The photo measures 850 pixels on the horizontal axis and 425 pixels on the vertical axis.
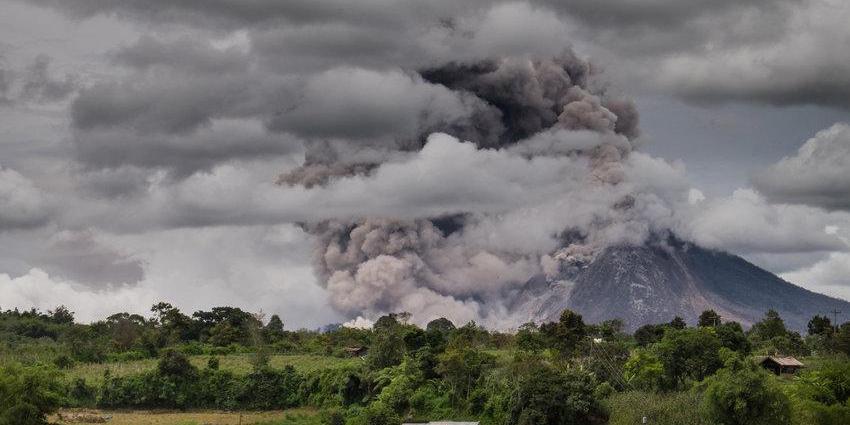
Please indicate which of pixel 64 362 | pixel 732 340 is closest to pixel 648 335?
pixel 732 340

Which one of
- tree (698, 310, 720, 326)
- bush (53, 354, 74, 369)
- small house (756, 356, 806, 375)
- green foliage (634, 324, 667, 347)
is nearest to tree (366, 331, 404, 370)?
green foliage (634, 324, 667, 347)

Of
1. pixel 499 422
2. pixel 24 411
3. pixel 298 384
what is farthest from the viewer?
pixel 298 384

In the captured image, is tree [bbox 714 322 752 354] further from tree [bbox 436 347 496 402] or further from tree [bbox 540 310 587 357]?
tree [bbox 436 347 496 402]

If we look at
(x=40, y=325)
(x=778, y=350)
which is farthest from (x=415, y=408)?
(x=40, y=325)

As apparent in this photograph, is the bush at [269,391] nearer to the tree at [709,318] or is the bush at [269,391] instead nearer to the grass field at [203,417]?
the grass field at [203,417]

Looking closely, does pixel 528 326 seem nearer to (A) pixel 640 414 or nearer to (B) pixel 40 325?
(A) pixel 640 414

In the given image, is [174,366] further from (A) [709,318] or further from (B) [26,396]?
(A) [709,318]

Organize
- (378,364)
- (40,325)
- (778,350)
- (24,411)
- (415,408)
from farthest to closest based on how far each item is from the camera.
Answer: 1. (40,325)
2. (778,350)
3. (378,364)
4. (415,408)
5. (24,411)
